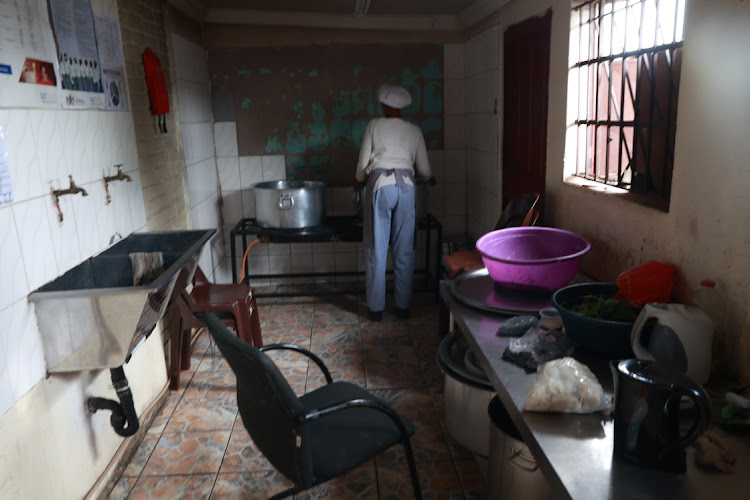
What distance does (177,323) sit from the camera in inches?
114

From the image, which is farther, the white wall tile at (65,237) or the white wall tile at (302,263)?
→ the white wall tile at (302,263)

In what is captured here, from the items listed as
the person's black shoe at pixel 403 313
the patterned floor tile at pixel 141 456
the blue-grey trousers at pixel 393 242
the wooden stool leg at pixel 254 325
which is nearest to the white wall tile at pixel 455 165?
the blue-grey trousers at pixel 393 242

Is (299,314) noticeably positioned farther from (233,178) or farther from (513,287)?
(513,287)

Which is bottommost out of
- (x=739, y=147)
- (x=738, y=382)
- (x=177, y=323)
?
(x=177, y=323)

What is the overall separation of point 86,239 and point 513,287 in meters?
1.66

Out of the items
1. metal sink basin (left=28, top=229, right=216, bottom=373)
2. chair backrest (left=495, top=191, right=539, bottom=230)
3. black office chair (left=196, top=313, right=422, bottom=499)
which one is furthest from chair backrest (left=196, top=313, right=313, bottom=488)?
chair backrest (left=495, top=191, right=539, bottom=230)

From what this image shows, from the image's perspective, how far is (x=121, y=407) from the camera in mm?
2111

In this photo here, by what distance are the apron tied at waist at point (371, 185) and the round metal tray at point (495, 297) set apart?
1413mm

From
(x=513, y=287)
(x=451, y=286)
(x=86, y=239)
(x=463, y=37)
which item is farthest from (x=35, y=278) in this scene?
(x=463, y=37)

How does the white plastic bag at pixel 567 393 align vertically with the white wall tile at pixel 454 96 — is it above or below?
below

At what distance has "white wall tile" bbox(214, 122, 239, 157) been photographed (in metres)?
4.37

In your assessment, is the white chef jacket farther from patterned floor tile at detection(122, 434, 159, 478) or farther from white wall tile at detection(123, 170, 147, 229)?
patterned floor tile at detection(122, 434, 159, 478)

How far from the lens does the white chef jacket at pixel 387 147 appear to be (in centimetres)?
356

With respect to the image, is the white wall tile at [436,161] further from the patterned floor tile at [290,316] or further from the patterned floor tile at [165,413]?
the patterned floor tile at [165,413]
